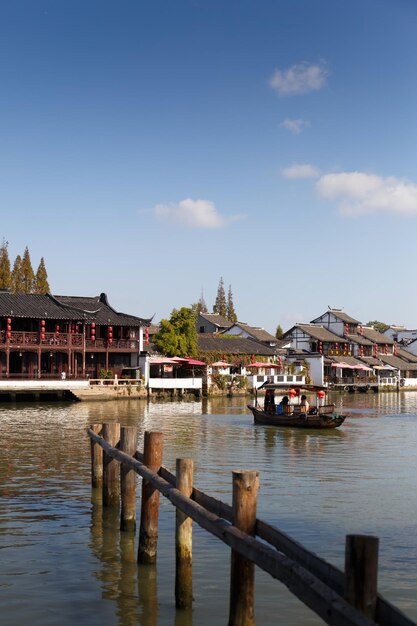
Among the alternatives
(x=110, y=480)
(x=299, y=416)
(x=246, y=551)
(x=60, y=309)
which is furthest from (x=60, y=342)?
(x=246, y=551)

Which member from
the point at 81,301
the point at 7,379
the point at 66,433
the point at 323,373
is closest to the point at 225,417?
the point at 66,433

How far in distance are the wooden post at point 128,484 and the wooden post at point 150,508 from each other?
1.33 meters

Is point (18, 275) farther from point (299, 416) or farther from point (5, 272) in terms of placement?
point (299, 416)

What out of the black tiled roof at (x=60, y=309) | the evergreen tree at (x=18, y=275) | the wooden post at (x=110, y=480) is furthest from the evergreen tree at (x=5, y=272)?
the wooden post at (x=110, y=480)

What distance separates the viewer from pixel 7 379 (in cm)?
5400

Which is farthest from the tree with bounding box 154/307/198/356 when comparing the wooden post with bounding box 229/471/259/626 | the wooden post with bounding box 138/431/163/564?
the wooden post with bounding box 229/471/259/626

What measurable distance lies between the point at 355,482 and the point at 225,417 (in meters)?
23.8

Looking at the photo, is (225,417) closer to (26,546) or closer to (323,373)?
(26,546)

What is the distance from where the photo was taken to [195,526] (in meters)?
13.6

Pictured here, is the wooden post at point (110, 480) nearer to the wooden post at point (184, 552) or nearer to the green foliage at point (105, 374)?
the wooden post at point (184, 552)

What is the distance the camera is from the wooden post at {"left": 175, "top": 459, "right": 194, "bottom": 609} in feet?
30.6

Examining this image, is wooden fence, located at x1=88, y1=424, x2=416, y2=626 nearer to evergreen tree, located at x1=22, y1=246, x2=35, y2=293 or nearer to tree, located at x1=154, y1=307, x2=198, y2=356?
tree, located at x1=154, y1=307, x2=198, y2=356

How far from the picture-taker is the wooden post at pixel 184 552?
9.33 metres

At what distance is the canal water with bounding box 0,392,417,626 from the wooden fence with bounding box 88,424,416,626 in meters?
0.65
